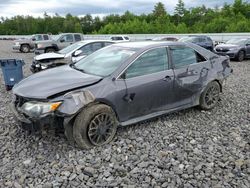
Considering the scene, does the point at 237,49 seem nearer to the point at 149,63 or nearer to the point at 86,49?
the point at 86,49

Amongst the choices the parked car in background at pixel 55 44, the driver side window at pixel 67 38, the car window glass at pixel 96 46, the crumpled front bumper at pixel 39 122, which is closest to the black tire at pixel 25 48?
the parked car in background at pixel 55 44

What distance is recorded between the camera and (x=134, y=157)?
358cm

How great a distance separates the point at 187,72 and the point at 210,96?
36.4 inches

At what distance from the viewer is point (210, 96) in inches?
209

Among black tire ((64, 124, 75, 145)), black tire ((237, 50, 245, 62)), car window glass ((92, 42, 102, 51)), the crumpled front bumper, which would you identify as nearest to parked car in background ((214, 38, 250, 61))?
black tire ((237, 50, 245, 62))

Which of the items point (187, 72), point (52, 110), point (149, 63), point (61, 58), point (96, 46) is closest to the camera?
point (52, 110)

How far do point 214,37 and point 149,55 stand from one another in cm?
2563

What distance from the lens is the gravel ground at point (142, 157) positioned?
311 cm

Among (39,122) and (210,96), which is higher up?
(39,122)

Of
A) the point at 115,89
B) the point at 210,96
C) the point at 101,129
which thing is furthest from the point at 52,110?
the point at 210,96

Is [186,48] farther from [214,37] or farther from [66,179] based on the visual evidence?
[214,37]

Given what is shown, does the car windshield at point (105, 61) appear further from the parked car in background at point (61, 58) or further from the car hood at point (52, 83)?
Result: the parked car in background at point (61, 58)

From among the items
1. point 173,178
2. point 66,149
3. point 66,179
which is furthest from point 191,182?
point 66,149

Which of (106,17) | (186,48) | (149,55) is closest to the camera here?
(149,55)
